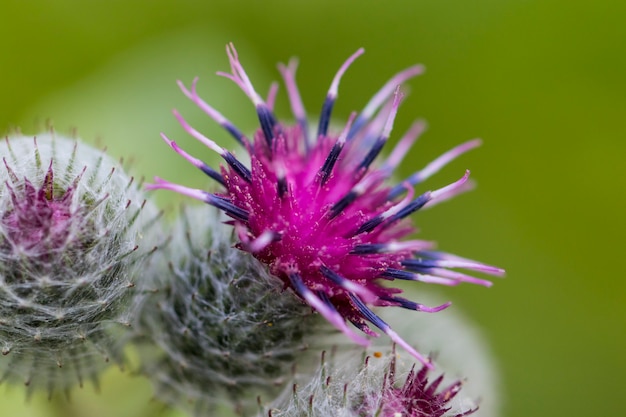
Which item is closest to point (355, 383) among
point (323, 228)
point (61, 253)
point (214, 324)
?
point (323, 228)

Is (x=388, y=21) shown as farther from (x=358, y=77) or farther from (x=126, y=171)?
(x=126, y=171)

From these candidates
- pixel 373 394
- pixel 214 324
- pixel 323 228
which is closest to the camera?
pixel 373 394

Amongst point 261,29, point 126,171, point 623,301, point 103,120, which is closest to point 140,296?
point 126,171

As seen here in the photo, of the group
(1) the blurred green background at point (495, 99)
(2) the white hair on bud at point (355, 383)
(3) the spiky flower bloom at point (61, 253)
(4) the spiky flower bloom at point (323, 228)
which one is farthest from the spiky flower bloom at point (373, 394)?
(1) the blurred green background at point (495, 99)

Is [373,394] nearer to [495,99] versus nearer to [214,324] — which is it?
[214,324]

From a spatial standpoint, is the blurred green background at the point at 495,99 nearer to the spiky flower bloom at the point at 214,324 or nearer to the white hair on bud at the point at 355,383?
the white hair on bud at the point at 355,383

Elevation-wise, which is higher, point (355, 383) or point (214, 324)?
point (214, 324)

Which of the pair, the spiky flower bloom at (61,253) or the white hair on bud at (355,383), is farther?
the white hair on bud at (355,383)
